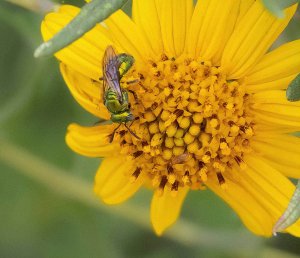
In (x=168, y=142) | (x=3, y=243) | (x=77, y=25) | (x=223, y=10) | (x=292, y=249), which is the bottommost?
(x=3, y=243)

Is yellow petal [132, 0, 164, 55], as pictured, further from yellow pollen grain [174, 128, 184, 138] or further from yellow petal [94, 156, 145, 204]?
yellow petal [94, 156, 145, 204]

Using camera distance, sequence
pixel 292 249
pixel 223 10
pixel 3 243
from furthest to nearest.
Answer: pixel 3 243, pixel 292 249, pixel 223 10

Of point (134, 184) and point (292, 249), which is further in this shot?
point (292, 249)

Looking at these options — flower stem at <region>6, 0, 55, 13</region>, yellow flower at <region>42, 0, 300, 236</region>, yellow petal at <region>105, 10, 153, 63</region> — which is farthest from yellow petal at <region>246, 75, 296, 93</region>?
flower stem at <region>6, 0, 55, 13</region>

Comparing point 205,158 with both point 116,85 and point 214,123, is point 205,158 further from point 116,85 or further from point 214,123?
point 116,85

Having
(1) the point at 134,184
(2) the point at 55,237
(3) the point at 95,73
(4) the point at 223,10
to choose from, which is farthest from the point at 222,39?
(2) the point at 55,237

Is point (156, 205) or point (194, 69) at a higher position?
point (194, 69)

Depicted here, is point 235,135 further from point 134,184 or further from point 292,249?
point 292,249
